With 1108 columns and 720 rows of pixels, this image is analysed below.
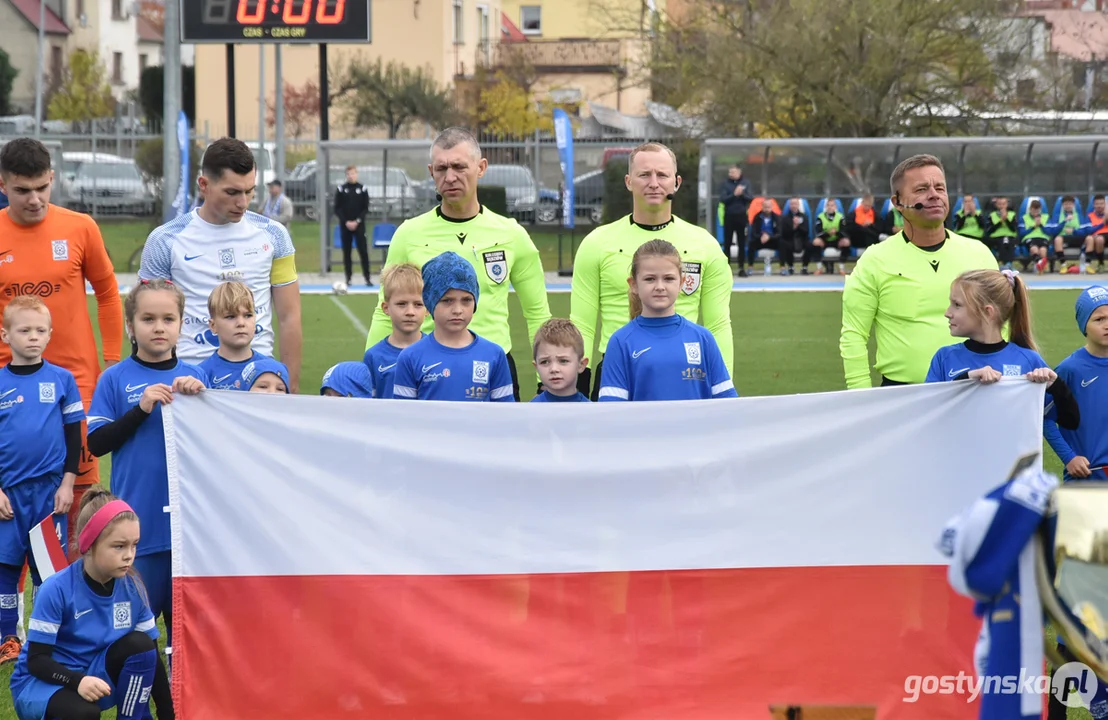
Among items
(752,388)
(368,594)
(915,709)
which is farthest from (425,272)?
(752,388)

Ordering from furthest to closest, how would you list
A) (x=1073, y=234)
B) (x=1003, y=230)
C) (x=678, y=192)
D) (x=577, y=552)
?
(x=678, y=192) → (x=1073, y=234) → (x=1003, y=230) → (x=577, y=552)

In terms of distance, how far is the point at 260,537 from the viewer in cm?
470

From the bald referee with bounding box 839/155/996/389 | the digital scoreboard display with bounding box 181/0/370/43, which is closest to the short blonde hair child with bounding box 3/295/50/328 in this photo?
the bald referee with bounding box 839/155/996/389

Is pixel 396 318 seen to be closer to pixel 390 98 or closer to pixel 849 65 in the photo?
pixel 849 65

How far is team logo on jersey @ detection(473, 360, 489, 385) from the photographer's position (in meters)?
5.32

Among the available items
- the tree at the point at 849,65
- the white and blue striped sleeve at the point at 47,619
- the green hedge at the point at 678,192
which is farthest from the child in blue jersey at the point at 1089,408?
the tree at the point at 849,65

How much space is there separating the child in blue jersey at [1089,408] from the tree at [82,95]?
47861 mm

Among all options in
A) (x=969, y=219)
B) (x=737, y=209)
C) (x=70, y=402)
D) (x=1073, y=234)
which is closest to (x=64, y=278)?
(x=70, y=402)

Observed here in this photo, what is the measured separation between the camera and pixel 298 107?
178ft

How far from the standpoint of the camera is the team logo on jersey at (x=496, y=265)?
20.0ft

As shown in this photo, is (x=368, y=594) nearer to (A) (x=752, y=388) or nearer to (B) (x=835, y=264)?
(A) (x=752, y=388)

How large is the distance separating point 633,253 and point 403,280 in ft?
3.34

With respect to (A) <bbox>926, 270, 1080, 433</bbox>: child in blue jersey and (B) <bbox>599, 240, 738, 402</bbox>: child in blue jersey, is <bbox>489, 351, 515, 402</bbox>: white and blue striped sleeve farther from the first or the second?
(A) <bbox>926, 270, 1080, 433</bbox>: child in blue jersey

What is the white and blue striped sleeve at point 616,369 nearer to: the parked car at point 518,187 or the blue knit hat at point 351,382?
the blue knit hat at point 351,382
